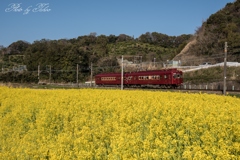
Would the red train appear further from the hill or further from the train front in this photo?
the hill

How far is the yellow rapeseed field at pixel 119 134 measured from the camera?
17.0 ft

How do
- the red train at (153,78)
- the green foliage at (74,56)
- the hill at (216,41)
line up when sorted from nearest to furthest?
the red train at (153,78) → the hill at (216,41) → the green foliage at (74,56)

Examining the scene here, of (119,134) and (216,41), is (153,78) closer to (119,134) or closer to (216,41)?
(216,41)

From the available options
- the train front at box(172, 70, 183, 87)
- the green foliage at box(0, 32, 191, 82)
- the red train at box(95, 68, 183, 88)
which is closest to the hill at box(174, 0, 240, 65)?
the green foliage at box(0, 32, 191, 82)

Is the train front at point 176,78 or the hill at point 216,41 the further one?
the hill at point 216,41

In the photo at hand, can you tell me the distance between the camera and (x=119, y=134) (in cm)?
661

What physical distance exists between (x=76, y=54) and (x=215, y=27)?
3012 centimetres

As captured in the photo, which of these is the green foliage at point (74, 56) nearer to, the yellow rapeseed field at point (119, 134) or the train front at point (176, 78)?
the train front at point (176, 78)

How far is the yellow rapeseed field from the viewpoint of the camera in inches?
204

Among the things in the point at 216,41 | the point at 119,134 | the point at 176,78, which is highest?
the point at 216,41

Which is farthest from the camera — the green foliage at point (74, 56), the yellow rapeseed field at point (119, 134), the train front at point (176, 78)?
the green foliage at point (74, 56)

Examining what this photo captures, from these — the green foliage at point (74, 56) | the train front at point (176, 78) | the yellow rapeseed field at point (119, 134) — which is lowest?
the yellow rapeseed field at point (119, 134)

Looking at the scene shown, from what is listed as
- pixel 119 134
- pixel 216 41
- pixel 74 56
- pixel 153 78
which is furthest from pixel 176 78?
pixel 74 56

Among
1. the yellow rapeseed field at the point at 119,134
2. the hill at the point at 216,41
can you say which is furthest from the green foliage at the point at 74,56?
the yellow rapeseed field at the point at 119,134
